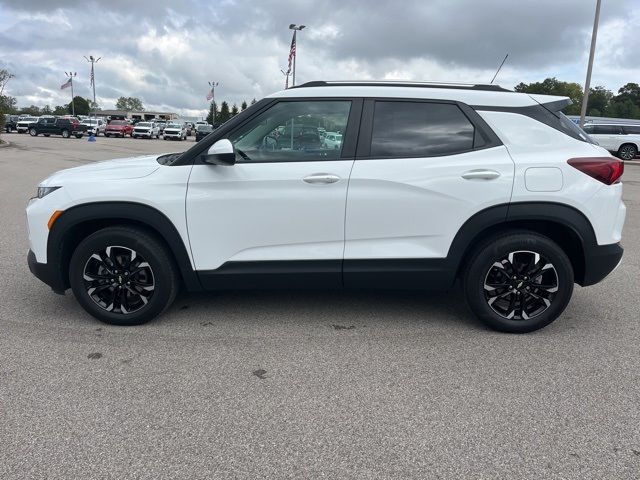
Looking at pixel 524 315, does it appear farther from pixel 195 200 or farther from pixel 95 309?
pixel 95 309

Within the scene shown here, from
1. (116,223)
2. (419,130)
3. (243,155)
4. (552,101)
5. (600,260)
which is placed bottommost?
(600,260)

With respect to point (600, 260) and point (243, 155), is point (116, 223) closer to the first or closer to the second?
point (243, 155)

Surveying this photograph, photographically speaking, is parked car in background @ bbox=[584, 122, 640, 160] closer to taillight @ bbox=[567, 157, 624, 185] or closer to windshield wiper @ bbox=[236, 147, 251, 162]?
taillight @ bbox=[567, 157, 624, 185]

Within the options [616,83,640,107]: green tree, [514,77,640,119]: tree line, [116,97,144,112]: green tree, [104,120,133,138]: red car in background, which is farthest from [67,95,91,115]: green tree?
[616,83,640,107]: green tree

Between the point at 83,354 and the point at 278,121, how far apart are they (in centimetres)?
213

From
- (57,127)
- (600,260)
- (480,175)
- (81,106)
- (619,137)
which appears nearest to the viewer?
(480,175)

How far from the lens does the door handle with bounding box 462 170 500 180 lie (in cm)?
356

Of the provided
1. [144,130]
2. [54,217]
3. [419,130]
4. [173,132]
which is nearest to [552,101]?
[419,130]

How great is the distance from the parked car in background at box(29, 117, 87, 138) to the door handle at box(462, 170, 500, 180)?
45147 mm

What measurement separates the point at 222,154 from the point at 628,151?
28009mm

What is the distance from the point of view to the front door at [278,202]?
3.57 metres

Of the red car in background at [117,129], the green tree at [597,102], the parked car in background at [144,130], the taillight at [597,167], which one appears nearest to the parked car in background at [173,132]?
the parked car in background at [144,130]

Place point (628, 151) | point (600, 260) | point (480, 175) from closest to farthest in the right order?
point (480, 175) < point (600, 260) < point (628, 151)

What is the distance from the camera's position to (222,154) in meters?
3.46
